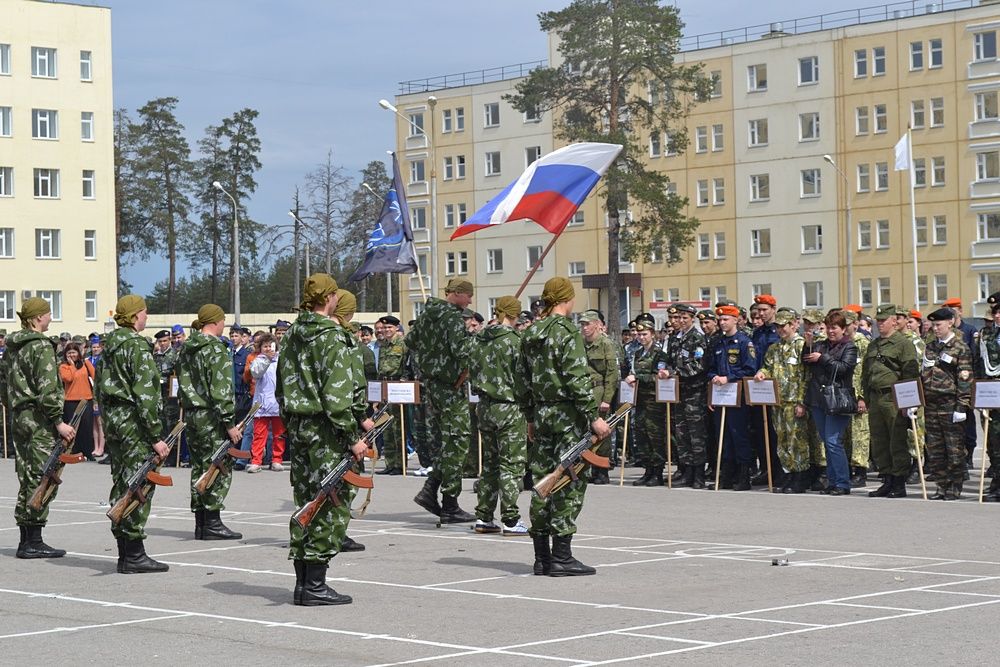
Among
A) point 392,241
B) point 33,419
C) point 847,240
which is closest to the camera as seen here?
point 33,419

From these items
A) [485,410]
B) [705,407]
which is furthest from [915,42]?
[485,410]

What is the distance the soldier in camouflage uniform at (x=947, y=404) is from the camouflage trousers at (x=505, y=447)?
5.40m

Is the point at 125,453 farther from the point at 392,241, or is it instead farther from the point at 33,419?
the point at 392,241

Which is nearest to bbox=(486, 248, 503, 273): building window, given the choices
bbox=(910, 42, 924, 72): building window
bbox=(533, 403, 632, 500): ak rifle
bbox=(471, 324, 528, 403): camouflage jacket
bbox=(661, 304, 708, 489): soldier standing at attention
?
bbox=(910, 42, 924, 72): building window

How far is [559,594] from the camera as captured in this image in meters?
11.1

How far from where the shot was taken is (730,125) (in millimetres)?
81000

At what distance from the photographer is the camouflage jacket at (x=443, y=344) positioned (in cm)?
1545

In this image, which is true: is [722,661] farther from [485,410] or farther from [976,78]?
[976,78]

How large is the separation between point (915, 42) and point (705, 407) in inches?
2311

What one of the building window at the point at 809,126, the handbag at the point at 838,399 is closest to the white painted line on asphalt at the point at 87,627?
the handbag at the point at 838,399

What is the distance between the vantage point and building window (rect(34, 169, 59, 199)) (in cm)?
8100

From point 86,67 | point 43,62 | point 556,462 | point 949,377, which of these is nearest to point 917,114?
point 86,67

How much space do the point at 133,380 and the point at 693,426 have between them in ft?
28.5

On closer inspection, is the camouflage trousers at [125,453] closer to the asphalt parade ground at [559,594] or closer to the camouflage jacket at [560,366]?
the asphalt parade ground at [559,594]
